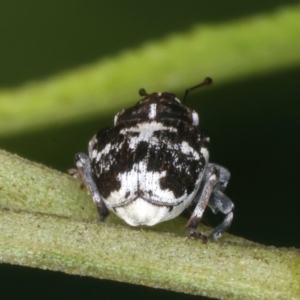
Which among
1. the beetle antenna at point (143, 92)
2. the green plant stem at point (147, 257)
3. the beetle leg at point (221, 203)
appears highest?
the beetle antenna at point (143, 92)

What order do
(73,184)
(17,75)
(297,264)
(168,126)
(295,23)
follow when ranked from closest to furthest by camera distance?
(297,264), (73,184), (295,23), (168,126), (17,75)

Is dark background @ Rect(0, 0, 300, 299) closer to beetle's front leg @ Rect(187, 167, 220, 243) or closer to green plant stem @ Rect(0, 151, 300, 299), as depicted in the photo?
beetle's front leg @ Rect(187, 167, 220, 243)

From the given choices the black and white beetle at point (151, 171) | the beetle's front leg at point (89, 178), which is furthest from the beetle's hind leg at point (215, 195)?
the beetle's front leg at point (89, 178)

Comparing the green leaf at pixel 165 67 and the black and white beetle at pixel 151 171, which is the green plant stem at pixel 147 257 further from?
the green leaf at pixel 165 67

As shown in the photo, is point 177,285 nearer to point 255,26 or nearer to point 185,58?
point 185,58

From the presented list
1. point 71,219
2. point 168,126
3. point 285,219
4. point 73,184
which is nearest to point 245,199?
point 285,219

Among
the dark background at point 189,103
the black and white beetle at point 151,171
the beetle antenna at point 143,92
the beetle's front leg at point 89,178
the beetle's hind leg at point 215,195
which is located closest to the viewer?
the beetle's front leg at point 89,178
